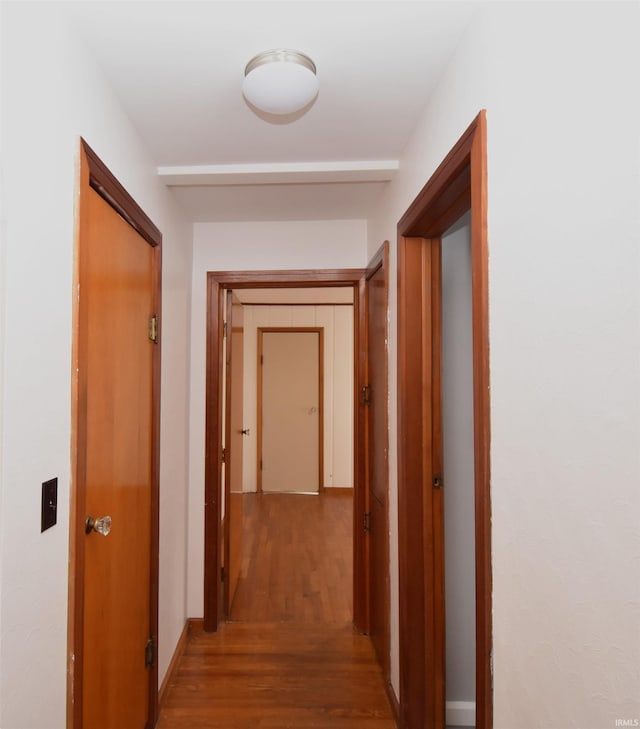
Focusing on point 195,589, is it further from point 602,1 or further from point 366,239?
point 602,1

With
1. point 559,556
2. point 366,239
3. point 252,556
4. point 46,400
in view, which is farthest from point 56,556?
point 252,556

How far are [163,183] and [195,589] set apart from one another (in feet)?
7.16

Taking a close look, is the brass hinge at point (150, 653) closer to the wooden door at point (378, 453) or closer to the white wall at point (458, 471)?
the wooden door at point (378, 453)

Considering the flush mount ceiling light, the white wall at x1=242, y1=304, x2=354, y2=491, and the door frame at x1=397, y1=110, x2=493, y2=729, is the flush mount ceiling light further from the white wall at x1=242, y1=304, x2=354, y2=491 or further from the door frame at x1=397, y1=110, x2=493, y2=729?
the white wall at x1=242, y1=304, x2=354, y2=491

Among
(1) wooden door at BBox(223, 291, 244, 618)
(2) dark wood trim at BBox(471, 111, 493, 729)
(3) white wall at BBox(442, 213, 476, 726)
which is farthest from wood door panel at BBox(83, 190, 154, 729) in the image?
(3) white wall at BBox(442, 213, 476, 726)

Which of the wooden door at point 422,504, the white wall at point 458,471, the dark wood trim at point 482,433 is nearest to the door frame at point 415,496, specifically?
the wooden door at point 422,504

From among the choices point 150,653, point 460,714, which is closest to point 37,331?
point 150,653

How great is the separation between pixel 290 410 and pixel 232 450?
2522 mm

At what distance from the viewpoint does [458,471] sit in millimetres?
1852

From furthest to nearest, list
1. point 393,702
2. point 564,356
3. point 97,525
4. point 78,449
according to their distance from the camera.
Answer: point 393,702, point 97,525, point 78,449, point 564,356

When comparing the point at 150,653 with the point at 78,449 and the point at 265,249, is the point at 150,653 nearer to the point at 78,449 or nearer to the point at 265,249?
the point at 78,449

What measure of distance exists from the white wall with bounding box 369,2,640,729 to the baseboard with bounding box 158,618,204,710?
1.62 m

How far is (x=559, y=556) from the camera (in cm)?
73

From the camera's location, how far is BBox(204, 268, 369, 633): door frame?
2.43 metres
